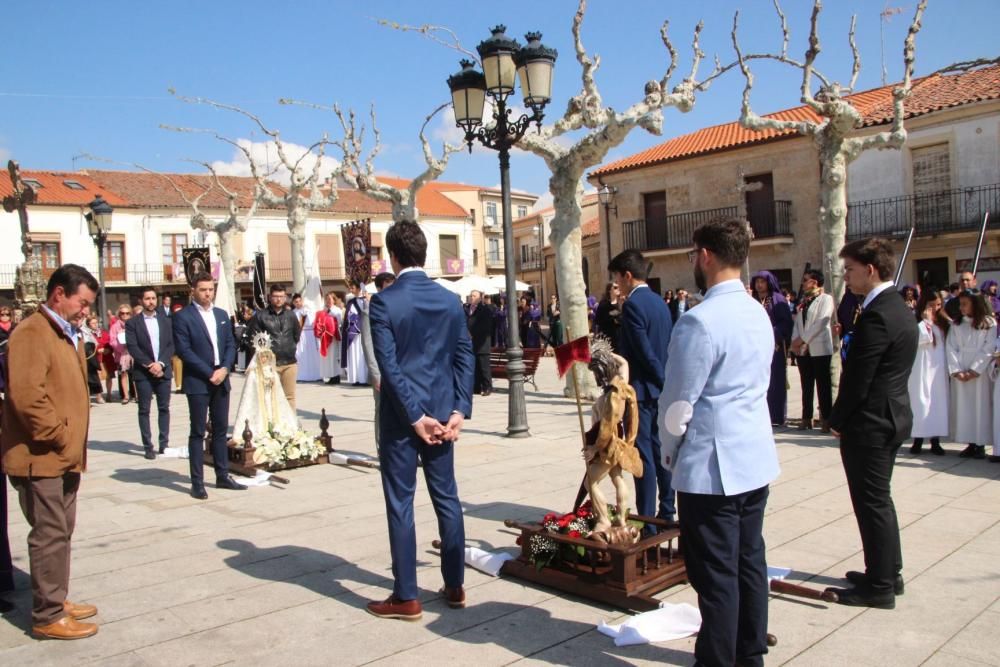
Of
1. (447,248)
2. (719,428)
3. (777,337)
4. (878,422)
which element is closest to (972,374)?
(777,337)

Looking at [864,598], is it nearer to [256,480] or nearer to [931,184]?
[256,480]

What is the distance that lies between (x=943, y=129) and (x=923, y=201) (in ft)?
7.06

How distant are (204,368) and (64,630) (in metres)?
3.32

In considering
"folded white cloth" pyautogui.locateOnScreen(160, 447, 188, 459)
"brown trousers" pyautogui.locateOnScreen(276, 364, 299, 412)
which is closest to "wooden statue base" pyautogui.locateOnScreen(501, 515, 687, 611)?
"brown trousers" pyautogui.locateOnScreen(276, 364, 299, 412)

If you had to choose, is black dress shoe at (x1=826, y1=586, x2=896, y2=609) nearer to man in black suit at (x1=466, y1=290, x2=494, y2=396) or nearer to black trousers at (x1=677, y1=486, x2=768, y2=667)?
black trousers at (x1=677, y1=486, x2=768, y2=667)

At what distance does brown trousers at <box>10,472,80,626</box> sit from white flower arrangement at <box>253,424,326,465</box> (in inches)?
151

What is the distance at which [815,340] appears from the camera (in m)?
9.22

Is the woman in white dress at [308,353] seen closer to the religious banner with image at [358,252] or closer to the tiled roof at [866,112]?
the religious banner with image at [358,252]

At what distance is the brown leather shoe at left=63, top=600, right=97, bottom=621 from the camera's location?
13.6 feet

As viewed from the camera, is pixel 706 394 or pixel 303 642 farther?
pixel 303 642

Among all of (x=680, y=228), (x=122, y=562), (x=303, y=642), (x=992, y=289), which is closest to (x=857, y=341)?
(x=303, y=642)

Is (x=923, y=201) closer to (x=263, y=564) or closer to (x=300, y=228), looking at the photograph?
(x=300, y=228)

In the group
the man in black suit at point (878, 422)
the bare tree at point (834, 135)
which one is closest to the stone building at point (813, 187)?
the bare tree at point (834, 135)

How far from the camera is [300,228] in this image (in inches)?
1016
